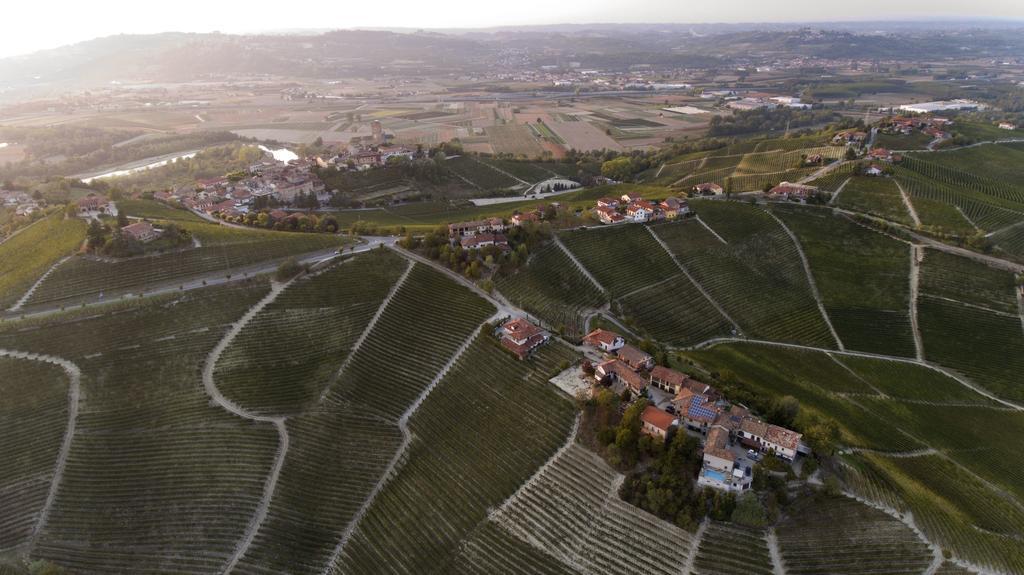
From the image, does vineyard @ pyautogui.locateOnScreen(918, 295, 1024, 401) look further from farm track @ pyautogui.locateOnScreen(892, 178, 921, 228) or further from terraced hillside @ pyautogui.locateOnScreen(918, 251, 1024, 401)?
farm track @ pyautogui.locateOnScreen(892, 178, 921, 228)

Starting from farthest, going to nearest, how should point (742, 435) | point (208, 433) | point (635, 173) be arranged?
1. point (635, 173)
2. point (208, 433)
3. point (742, 435)

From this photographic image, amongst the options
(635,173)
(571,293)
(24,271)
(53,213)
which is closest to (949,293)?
(571,293)

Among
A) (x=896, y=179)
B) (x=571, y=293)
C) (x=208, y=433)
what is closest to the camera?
(x=208, y=433)

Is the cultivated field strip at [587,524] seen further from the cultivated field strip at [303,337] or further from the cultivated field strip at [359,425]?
the cultivated field strip at [303,337]

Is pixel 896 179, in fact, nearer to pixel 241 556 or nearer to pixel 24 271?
pixel 241 556

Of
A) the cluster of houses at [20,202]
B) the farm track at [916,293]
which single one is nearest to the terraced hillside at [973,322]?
the farm track at [916,293]

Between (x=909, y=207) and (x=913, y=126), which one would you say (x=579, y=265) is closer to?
(x=909, y=207)

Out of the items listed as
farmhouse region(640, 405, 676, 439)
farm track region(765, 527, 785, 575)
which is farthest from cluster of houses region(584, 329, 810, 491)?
farm track region(765, 527, 785, 575)
